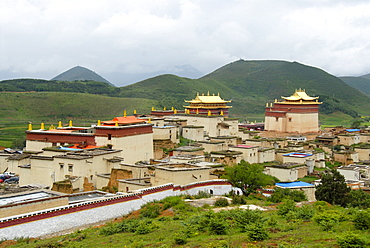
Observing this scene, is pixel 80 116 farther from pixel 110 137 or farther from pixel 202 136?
pixel 110 137

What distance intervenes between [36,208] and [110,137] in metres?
14.8

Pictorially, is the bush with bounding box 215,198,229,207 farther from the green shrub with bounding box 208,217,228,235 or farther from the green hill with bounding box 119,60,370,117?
the green hill with bounding box 119,60,370,117

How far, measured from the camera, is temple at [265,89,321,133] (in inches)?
2240

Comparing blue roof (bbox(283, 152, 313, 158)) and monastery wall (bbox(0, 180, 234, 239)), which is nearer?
monastery wall (bbox(0, 180, 234, 239))

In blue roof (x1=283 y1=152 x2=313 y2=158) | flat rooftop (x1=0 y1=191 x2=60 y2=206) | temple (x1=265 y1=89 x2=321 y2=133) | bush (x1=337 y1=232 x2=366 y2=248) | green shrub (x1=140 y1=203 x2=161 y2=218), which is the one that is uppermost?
temple (x1=265 y1=89 x2=321 y2=133)

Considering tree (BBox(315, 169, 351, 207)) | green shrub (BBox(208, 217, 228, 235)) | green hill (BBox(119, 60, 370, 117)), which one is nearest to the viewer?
green shrub (BBox(208, 217, 228, 235))

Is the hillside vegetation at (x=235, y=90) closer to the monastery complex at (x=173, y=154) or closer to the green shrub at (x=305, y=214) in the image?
the monastery complex at (x=173, y=154)

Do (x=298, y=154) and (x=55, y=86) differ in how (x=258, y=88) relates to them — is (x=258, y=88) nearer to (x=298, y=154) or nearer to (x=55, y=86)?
(x=55, y=86)

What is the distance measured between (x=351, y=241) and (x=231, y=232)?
4.42 meters

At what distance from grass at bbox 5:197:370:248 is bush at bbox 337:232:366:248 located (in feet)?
1.67

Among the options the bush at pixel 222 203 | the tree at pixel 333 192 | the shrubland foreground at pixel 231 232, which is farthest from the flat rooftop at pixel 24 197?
the tree at pixel 333 192

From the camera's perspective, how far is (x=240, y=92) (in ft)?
504

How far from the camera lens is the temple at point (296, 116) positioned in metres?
56.9

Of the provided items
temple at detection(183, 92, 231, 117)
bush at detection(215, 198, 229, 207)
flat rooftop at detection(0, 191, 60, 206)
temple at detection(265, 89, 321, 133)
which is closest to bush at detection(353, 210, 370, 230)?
bush at detection(215, 198, 229, 207)
